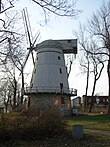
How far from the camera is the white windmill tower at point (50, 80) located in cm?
5306

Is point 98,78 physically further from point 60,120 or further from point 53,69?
point 60,120

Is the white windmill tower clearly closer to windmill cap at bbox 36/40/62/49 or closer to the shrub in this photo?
windmill cap at bbox 36/40/62/49

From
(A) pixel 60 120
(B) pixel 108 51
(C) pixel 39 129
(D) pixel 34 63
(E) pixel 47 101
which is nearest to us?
(C) pixel 39 129

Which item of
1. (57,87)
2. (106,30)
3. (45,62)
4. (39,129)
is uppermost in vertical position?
(106,30)

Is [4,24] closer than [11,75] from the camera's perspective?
Yes

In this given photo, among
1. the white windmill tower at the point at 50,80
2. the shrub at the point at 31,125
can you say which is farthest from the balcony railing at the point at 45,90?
the shrub at the point at 31,125

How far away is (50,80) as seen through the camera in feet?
176

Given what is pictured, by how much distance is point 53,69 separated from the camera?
5438 cm

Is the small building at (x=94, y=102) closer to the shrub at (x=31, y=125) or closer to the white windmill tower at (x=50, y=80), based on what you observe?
the white windmill tower at (x=50, y=80)

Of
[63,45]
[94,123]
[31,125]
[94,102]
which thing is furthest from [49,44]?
[94,102]

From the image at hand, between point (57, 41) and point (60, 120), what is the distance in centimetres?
3900

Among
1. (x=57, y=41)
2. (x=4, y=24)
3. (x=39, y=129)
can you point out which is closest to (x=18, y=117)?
(x=39, y=129)

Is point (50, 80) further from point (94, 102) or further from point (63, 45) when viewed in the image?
point (94, 102)

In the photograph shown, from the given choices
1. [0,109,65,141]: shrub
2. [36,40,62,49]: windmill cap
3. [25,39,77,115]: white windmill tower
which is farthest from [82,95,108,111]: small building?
[0,109,65,141]: shrub
